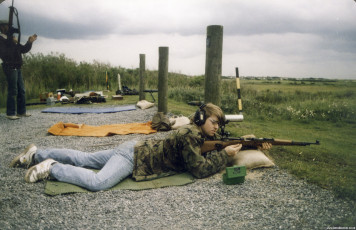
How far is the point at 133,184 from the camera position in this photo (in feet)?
13.3

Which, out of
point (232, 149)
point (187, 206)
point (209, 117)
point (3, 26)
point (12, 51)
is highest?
point (3, 26)

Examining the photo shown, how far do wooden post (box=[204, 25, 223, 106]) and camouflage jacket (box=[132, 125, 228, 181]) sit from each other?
6.30 feet

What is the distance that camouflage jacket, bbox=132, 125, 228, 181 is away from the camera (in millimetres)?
3898

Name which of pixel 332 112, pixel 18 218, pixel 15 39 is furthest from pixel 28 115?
pixel 332 112

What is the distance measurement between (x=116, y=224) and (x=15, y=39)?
7.77m

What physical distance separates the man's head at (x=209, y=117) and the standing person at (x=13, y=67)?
21.0 ft

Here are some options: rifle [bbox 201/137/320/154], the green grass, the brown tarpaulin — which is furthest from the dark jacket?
rifle [bbox 201/137/320/154]

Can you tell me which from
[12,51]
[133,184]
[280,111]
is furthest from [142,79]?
[133,184]

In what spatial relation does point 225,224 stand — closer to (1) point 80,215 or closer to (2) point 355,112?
(1) point 80,215

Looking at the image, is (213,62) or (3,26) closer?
(213,62)

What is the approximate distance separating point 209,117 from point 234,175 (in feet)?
2.84

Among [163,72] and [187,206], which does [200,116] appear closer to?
[187,206]

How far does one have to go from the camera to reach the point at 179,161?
4191 mm

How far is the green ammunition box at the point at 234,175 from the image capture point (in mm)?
3973
